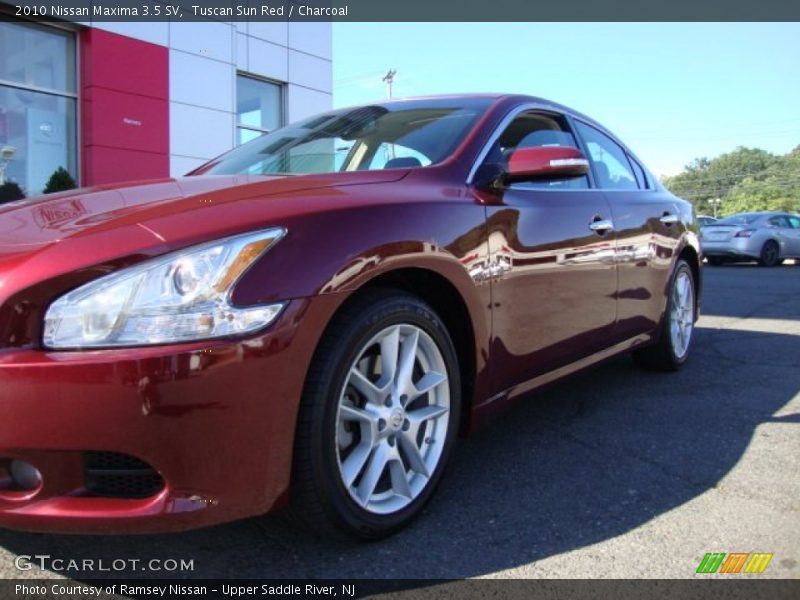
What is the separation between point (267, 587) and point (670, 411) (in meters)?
2.43

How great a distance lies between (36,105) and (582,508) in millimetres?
9140

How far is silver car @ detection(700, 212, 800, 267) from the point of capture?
607 inches

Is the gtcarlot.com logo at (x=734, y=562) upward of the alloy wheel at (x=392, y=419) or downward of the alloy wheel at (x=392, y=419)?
downward

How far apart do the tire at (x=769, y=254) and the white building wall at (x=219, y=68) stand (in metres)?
10.5

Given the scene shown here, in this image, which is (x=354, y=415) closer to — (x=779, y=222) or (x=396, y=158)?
(x=396, y=158)

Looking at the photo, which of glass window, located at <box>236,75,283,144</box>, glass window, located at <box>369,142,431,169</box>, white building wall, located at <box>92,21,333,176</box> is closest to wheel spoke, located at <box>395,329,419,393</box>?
glass window, located at <box>369,142,431,169</box>

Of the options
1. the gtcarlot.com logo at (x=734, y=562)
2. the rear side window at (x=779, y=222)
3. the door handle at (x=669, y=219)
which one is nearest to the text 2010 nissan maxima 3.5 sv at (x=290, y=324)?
the gtcarlot.com logo at (x=734, y=562)

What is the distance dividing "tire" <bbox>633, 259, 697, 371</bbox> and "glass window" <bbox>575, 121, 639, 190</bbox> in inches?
28.6

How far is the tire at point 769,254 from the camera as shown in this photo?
15.6 metres

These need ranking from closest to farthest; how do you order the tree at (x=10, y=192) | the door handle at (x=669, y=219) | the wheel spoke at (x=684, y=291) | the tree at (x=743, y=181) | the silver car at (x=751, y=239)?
the door handle at (x=669, y=219), the wheel spoke at (x=684, y=291), the tree at (x=10, y=192), the silver car at (x=751, y=239), the tree at (x=743, y=181)

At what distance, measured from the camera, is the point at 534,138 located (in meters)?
3.22

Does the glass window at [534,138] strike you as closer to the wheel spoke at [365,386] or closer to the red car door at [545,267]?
the red car door at [545,267]

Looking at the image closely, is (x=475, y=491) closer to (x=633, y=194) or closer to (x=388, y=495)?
(x=388, y=495)

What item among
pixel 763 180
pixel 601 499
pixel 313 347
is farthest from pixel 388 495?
pixel 763 180
